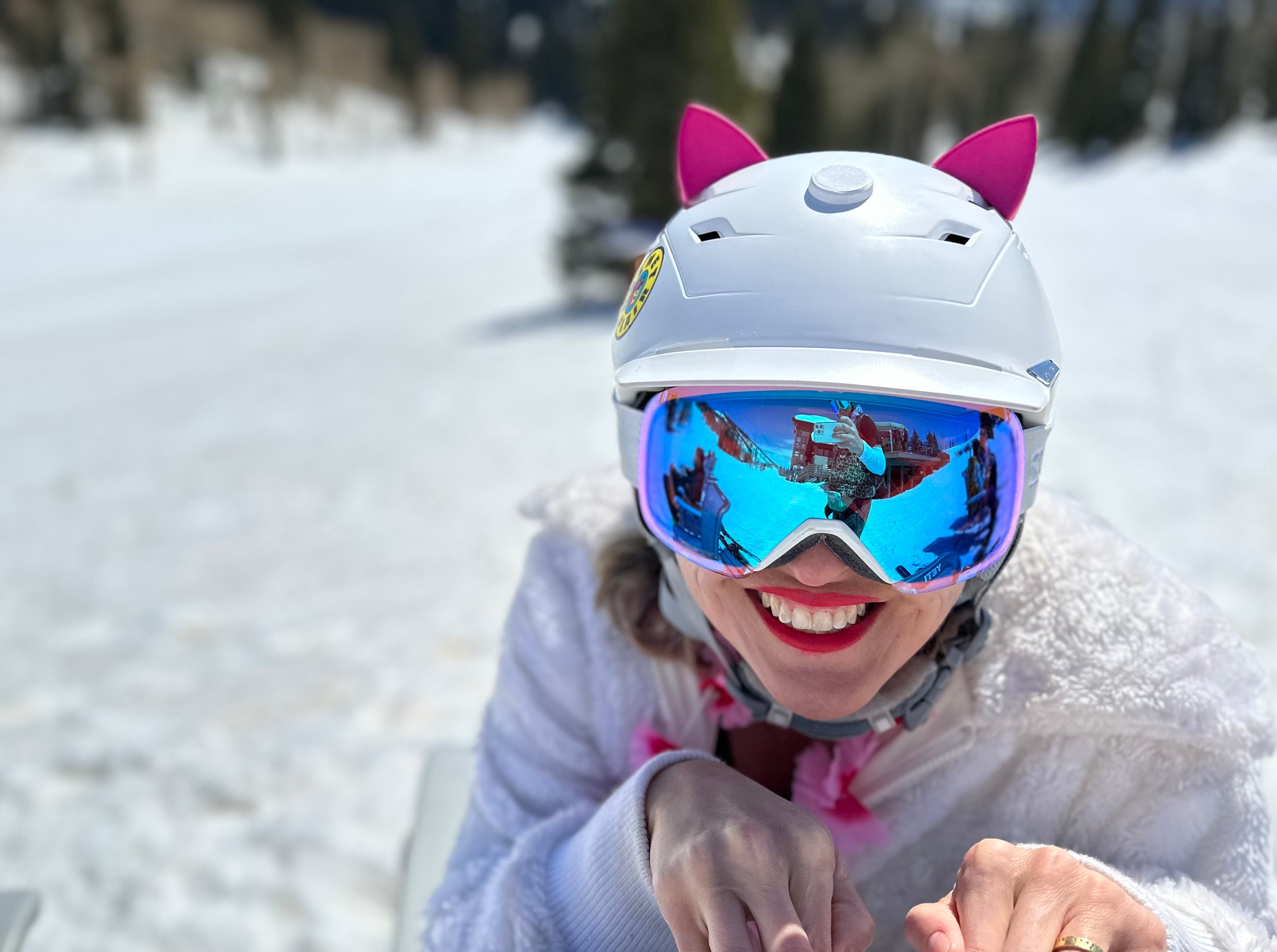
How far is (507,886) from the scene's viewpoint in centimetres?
127

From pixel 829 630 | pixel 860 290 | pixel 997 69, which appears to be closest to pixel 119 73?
pixel 860 290

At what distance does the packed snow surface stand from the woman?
4.70 feet

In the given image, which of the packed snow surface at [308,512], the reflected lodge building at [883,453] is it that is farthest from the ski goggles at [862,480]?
the packed snow surface at [308,512]

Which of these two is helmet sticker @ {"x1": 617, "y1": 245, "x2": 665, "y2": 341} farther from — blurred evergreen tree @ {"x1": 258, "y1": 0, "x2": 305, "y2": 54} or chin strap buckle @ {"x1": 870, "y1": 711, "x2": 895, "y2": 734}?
blurred evergreen tree @ {"x1": 258, "y1": 0, "x2": 305, "y2": 54}

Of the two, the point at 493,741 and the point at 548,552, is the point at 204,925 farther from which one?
the point at 548,552

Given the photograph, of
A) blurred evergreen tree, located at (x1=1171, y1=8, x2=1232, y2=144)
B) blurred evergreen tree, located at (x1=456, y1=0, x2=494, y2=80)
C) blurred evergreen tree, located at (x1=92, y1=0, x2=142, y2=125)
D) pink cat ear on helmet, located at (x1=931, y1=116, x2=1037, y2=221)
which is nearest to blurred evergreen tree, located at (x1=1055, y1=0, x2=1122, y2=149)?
blurred evergreen tree, located at (x1=1171, y1=8, x2=1232, y2=144)

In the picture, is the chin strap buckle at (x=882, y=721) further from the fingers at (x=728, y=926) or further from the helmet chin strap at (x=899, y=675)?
the fingers at (x=728, y=926)

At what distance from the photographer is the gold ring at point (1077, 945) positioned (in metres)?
0.97

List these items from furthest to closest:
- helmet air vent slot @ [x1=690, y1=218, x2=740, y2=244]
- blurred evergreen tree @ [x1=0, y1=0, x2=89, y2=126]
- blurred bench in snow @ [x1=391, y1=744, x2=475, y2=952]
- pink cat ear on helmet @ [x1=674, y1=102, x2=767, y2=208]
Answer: blurred evergreen tree @ [x1=0, y1=0, x2=89, y2=126] → blurred bench in snow @ [x1=391, y1=744, x2=475, y2=952] → pink cat ear on helmet @ [x1=674, y1=102, x2=767, y2=208] → helmet air vent slot @ [x1=690, y1=218, x2=740, y2=244]

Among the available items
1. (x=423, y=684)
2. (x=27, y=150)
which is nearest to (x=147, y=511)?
(x=423, y=684)

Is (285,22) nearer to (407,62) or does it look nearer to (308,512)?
(407,62)

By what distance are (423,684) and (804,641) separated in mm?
2462

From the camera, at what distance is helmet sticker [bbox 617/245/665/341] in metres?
1.31

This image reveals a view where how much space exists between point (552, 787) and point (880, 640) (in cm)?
58
